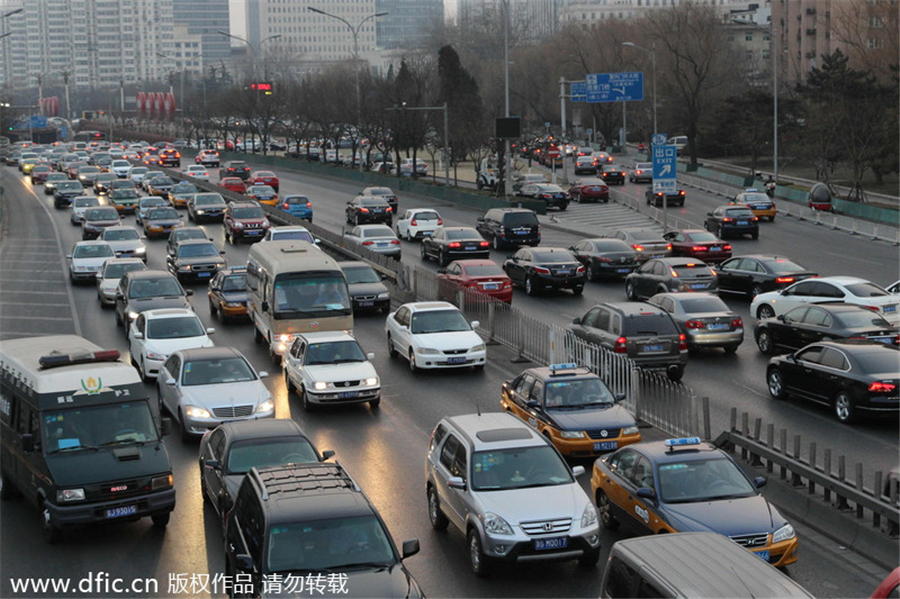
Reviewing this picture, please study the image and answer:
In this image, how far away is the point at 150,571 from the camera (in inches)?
543

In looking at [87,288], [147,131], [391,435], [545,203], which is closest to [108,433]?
[391,435]

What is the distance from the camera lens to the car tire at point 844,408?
794 inches

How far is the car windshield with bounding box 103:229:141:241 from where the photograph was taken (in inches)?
1657

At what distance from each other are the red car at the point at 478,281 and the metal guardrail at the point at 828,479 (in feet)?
50.8

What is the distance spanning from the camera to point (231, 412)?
65.0 feet

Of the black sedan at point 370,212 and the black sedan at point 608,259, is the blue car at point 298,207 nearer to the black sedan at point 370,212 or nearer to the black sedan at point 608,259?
the black sedan at point 370,212

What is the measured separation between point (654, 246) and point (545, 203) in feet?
70.9

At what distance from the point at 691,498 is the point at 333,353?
34.8 feet

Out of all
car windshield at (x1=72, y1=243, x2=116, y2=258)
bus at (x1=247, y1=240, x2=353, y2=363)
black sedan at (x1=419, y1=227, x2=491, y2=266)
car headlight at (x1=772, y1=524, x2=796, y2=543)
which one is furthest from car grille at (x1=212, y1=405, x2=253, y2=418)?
black sedan at (x1=419, y1=227, x2=491, y2=266)

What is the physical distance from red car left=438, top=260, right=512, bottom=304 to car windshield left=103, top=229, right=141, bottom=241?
1416 cm

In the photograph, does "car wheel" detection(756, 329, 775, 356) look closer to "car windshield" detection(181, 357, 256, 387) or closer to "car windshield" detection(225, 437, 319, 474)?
"car windshield" detection(181, 357, 256, 387)

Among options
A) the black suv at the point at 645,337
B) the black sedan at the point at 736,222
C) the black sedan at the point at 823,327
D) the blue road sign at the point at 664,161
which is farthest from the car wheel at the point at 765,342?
the black sedan at the point at 736,222

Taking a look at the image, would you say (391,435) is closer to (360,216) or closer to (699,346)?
(699,346)

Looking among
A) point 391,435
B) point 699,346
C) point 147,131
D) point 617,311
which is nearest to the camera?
point 391,435
